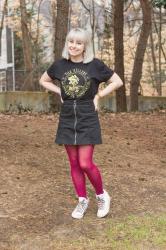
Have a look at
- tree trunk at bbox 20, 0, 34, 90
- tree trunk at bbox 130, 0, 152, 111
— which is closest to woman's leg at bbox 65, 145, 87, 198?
tree trunk at bbox 130, 0, 152, 111

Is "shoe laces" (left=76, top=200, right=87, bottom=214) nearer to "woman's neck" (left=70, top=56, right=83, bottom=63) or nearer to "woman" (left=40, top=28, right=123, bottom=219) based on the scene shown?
"woman" (left=40, top=28, right=123, bottom=219)

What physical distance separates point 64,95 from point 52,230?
1.25 metres

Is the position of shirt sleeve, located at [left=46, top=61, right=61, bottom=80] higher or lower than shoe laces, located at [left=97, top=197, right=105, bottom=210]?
higher

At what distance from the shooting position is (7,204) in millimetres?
5652

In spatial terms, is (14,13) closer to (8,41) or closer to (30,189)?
(8,41)

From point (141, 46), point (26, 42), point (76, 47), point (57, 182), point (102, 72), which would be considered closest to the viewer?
point (76, 47)

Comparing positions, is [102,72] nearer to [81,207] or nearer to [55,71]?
[55,71]

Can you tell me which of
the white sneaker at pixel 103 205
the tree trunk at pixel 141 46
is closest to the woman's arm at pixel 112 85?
the white sneaker at pixel 103 205

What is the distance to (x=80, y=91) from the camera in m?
4.97

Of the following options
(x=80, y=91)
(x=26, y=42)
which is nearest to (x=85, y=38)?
(x=80, y=91)

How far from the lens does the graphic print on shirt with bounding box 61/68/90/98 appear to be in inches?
194

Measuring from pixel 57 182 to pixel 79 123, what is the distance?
5.08 feet

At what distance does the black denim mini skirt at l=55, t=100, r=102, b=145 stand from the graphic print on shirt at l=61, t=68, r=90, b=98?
0.09 m

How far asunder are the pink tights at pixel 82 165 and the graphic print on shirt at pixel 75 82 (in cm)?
51
